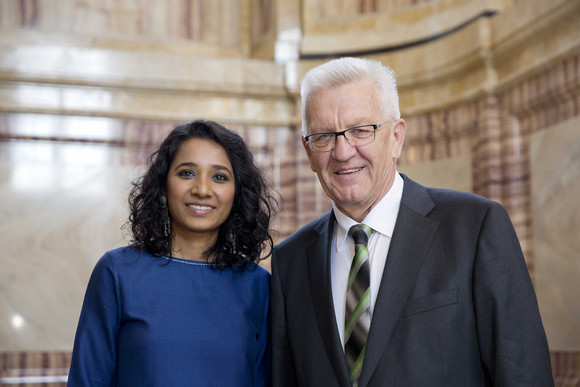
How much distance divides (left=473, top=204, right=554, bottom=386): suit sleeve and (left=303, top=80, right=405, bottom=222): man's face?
435mm

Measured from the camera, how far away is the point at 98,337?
2.63 meters

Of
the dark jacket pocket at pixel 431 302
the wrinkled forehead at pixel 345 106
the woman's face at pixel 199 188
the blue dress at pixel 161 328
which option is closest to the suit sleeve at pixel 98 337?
the blue dress at pixel 161 328

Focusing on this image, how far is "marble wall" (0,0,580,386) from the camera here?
13.4 feet

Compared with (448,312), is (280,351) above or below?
below

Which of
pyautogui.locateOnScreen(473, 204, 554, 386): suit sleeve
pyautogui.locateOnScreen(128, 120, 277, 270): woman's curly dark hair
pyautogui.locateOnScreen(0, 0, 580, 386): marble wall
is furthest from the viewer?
pyautogui.locateOnScreen(0, 0, 580, 386): marble wall

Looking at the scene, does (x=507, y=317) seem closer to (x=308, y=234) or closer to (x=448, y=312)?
(x=448, y=312)

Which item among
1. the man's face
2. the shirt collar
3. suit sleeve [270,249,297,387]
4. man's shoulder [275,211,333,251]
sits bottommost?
suit sleeve [270,249,297,387]

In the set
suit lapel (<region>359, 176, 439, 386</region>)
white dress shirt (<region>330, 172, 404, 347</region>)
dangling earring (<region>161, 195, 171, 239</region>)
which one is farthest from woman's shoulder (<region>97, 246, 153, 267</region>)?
suit lapel (<region>359, 176, 439, 386</region>)

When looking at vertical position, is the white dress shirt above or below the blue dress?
above

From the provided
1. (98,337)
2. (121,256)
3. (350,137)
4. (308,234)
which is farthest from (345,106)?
(98,337)

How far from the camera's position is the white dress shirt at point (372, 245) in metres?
2.38

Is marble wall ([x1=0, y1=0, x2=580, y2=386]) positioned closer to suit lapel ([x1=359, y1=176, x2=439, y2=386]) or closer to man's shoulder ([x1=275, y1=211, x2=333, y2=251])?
man's shoulder ([x1=275, y1=211, x2=333, y2=251])

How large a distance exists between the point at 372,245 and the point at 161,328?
0.85 m

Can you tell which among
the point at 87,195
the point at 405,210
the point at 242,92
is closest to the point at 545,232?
the point at 405,210
